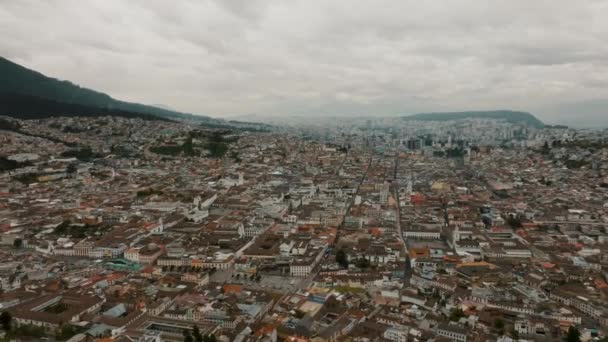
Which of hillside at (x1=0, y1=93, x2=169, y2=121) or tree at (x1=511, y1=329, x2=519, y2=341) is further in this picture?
hillside at (x1=0, y1=93, x2=169, y2=121)

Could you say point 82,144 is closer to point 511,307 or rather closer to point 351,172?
point 351,172

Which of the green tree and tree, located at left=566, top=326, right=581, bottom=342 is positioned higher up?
tree, located at left=566, top=326, right=581, bottom=342

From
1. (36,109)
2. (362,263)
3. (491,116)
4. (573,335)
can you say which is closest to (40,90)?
(36,109)

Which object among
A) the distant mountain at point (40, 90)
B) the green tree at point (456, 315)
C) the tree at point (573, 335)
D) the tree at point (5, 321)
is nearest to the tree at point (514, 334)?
the tree at point (573, 335)

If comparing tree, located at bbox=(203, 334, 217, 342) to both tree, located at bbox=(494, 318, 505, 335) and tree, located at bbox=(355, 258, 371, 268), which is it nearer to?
tree, located at bbox=(494, 318, 505, 335)

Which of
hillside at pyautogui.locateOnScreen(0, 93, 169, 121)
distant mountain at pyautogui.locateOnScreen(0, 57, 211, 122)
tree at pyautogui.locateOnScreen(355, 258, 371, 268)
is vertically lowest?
tree at pyautogui.locateOnScreen(355, 258, 371, 268)

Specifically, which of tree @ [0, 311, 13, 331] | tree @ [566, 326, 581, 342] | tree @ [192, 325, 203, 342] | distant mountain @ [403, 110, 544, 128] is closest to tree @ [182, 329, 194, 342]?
tree @ [192, 325, 203, 342]

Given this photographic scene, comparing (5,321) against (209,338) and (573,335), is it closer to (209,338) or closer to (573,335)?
(209,338)

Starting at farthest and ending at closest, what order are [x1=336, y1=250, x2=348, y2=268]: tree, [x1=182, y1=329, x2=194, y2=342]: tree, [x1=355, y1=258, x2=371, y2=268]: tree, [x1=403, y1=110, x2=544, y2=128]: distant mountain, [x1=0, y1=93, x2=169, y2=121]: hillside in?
1. [x1=403, y1=110, x2=544, y2=128]: distant mountain
2. [x1=0, y1=93, x2=169, y2=121]: hillside
3. [x1=336, y1=250, x2=348, y2=268]: tree
4. [x1=355, y1=258, x2=371, y2=268]: tree
5. [x1=182, y1=329, x2=194, y2=342]: tree

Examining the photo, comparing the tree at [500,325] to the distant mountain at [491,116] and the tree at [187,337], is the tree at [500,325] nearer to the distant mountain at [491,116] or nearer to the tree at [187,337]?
the tree at [187,337]

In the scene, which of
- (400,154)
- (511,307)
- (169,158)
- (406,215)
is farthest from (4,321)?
(400,154)

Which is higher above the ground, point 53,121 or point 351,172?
point 53,121
